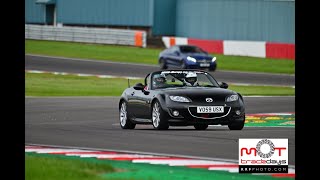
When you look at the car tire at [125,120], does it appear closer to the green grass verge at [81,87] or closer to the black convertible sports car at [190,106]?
the black convertible sports car at [190,106]

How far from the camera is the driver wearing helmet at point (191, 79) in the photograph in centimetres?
1975

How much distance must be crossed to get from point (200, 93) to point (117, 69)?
31637mm

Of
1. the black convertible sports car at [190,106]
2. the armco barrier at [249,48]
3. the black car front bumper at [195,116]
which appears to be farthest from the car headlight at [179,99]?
the armco barrier at [249,48]

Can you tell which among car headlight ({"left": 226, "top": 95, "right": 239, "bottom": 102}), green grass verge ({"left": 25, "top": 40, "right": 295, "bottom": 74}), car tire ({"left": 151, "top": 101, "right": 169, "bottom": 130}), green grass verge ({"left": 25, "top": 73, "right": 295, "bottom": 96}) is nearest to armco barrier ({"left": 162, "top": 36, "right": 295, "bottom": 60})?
green grass verge ({"left": 25, "top": 40, "right": 295, "bottom": 74})

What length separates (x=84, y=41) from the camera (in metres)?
67.8

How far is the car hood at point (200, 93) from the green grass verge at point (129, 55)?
32311mm

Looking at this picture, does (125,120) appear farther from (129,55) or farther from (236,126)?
(129,55)

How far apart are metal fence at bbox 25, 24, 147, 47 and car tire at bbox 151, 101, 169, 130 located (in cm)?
4533

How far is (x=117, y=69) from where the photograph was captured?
165 feet

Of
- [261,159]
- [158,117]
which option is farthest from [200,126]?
[261,159]

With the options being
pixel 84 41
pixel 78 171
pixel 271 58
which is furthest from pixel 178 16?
pixel 78 171

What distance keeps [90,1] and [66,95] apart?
1605 inches

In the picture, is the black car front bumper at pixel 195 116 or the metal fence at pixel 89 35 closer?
the black car front bumper at pixel 195 116

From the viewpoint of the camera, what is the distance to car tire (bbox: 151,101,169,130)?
1872cm
